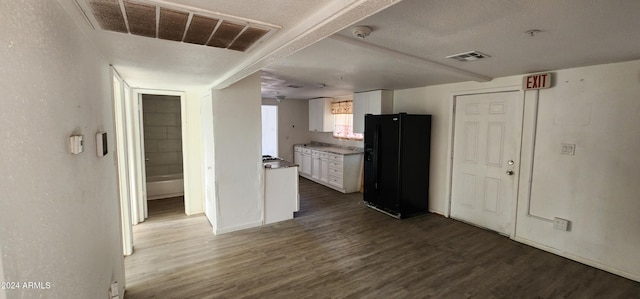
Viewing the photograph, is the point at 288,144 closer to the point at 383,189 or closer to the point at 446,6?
the point at 383,189

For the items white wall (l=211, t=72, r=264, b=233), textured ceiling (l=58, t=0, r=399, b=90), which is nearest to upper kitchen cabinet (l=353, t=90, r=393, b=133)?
white wall (l=211, t=72, r=264, b=233)

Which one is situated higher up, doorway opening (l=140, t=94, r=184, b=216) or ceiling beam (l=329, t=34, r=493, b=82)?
ceiling beam (l=329, t=34, r=493, b=82)

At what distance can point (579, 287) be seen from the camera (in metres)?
2.59

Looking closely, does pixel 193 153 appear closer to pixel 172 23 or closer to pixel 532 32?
pixel 172 23

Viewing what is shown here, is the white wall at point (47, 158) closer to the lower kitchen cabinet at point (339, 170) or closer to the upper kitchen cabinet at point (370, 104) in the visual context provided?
the upper kitchen cabinet at point (370, 104)

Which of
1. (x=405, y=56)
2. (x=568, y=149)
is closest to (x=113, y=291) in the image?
(x=405, y=56)

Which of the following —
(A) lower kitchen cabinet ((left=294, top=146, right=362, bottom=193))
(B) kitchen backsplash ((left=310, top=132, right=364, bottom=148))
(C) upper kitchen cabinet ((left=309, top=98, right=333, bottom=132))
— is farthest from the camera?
(C) upper kitchen cabinet ((left=309, top=98, right=333, bottom=132))

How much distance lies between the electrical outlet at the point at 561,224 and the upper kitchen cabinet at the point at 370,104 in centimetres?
286

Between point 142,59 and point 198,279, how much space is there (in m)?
2.01

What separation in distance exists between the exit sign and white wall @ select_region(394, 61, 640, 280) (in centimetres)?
9

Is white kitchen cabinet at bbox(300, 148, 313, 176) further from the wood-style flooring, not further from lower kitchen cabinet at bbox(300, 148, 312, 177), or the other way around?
the wood-style flooring

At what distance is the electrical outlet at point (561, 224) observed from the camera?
310 cm

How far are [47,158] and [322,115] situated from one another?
6.22 m

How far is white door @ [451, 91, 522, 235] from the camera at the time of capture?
3.61 metres
